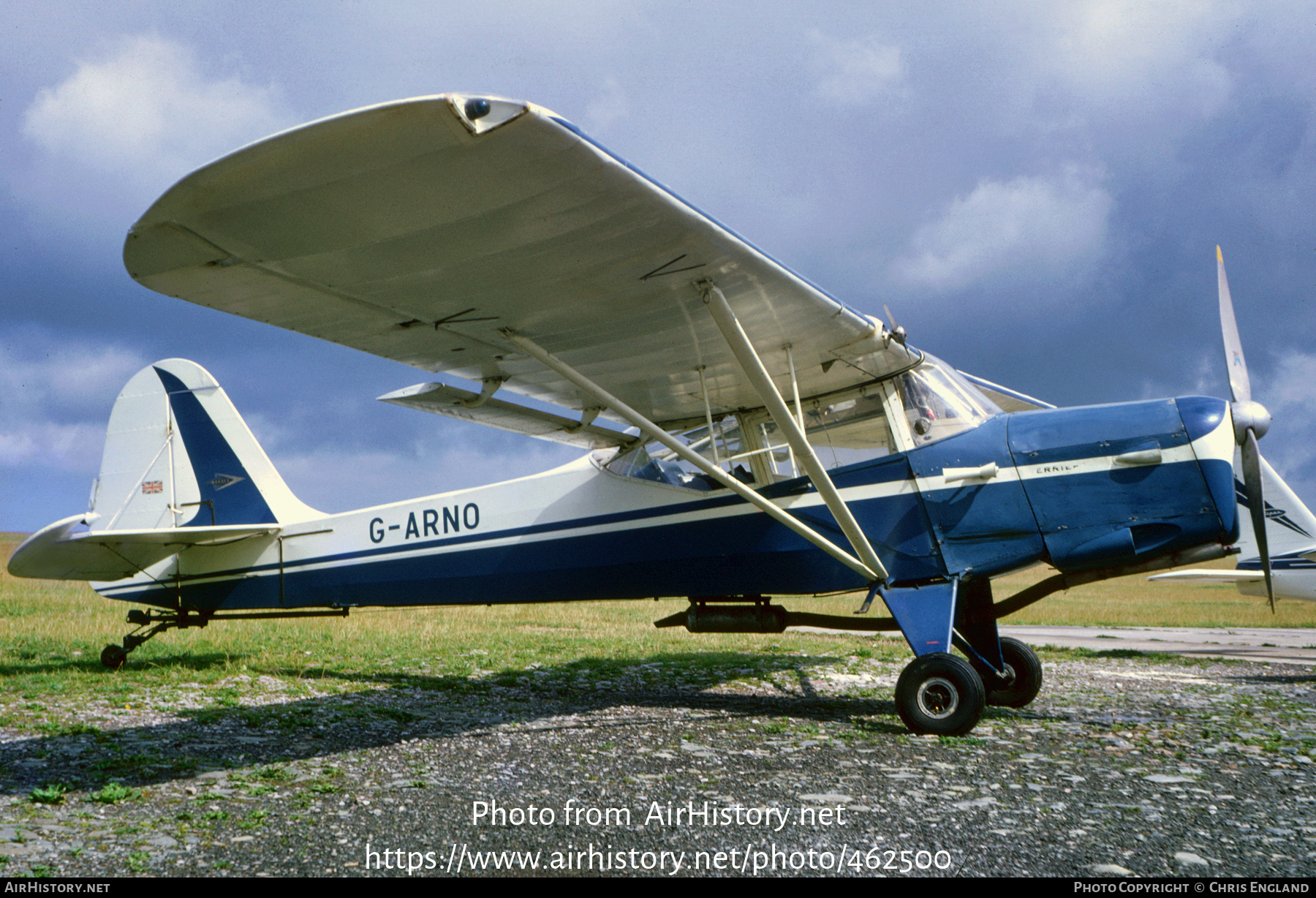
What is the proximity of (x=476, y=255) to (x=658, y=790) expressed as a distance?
9.69ft

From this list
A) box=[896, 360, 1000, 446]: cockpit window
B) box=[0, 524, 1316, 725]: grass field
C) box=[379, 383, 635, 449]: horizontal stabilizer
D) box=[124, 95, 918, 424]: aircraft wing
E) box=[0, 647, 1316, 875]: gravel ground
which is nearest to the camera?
box=[0, 647, 1316, 875]: gravel ground

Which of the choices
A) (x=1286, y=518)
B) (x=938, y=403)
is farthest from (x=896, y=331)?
(x=1286, y=518)

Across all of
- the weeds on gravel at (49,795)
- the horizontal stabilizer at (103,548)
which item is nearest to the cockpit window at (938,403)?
the weeds on gravel at (49,795)

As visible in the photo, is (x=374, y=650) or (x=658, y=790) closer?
(x=658, y=790)

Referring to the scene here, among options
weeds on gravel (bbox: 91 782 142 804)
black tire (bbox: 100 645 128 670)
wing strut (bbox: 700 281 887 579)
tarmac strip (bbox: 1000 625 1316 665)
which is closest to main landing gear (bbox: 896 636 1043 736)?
wing strut (bbox: 700 281 887 579)

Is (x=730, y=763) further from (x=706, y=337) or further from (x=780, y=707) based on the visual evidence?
(x=706, y=337)

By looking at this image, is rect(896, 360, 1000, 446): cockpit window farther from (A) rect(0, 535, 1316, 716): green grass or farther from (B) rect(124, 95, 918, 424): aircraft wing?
(A) rect(0, 535, 1316, 716): green grass

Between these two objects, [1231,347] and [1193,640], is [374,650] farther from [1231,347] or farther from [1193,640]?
[1193,640]

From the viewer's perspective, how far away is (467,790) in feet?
12.9

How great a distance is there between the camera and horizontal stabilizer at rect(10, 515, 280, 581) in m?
7.39

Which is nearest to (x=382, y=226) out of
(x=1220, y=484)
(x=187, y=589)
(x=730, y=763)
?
(x=730, y=763)

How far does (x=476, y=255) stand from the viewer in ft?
14.0

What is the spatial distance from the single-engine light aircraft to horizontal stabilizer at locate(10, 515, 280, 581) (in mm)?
29

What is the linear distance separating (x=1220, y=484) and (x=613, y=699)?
4.96m
